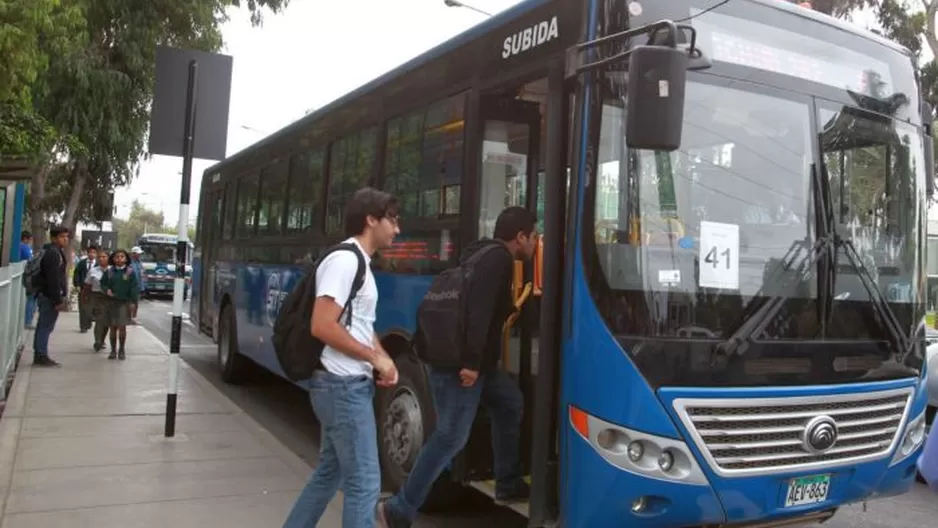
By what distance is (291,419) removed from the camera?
27.8 ft

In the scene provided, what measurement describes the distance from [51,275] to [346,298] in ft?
28.4

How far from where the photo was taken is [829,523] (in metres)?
5.29

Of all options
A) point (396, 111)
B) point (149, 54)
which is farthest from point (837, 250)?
point (149, 54)

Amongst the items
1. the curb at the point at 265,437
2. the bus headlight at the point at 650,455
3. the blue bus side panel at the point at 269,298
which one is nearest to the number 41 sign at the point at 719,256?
the bus headlight at the point at 650,455

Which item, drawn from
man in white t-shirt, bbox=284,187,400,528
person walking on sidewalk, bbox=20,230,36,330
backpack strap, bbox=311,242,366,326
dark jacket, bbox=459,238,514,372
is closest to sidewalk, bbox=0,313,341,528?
man in white t-shirt, bbox=284,187,400,528

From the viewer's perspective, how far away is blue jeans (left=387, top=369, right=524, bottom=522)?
14.1ft

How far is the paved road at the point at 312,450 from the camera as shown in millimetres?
5324

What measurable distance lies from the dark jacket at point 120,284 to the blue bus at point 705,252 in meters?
8.60

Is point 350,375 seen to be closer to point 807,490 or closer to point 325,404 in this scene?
point 325,404

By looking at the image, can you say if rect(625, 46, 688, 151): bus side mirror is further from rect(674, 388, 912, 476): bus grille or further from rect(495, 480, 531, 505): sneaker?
rect(495, 480, 531, 505): sneaker

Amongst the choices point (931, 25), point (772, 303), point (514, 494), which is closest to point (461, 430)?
point (514, 494)

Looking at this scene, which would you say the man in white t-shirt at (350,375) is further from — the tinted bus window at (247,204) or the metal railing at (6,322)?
the tinted bus window at (247,204)

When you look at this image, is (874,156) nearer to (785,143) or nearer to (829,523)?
(785,143)

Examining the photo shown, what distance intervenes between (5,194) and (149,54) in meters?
8.91
